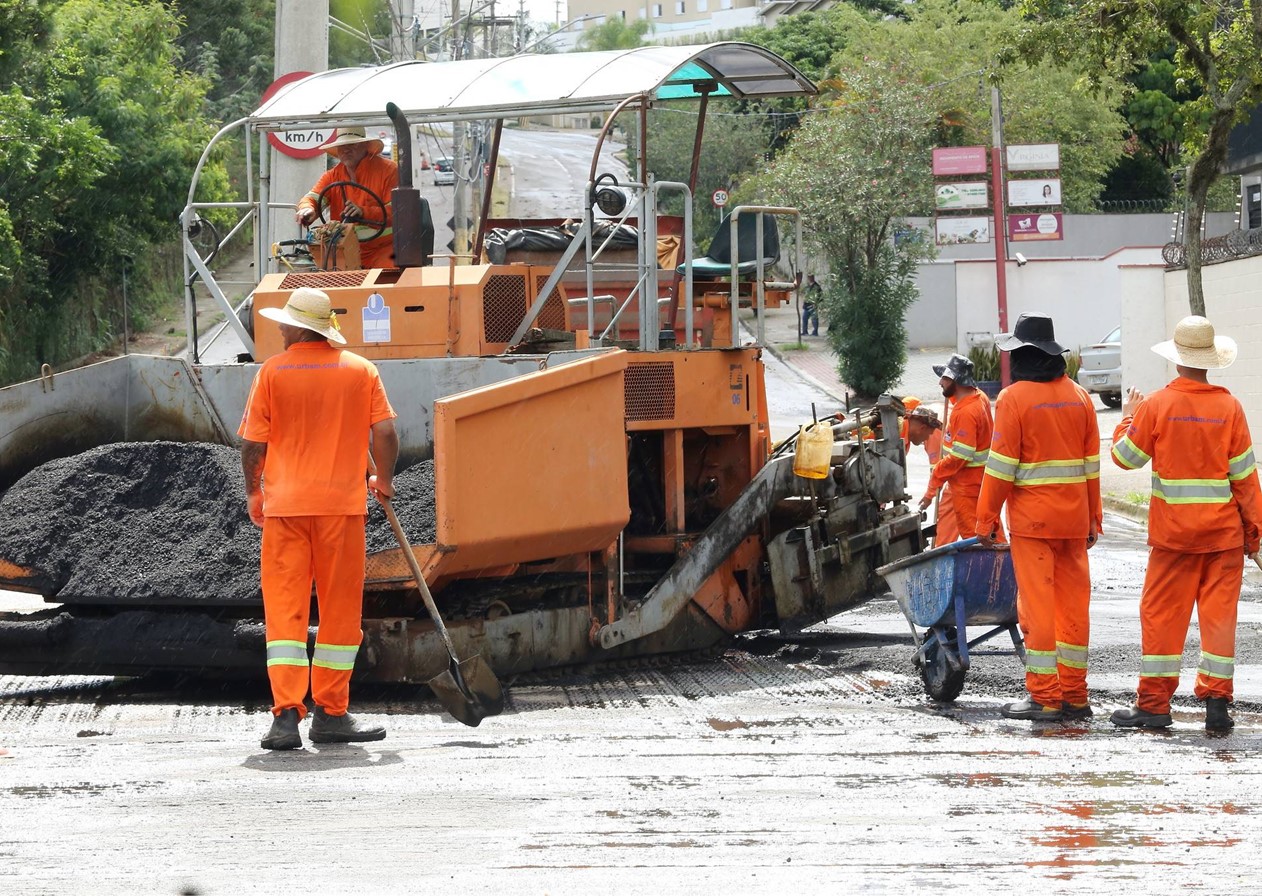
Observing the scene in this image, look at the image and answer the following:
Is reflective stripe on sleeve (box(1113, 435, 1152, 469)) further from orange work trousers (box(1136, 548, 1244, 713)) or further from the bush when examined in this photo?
the bush

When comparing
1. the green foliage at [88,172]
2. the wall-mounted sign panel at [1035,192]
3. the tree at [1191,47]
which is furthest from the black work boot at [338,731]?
the wall-mounted sign panel at [1035,192]

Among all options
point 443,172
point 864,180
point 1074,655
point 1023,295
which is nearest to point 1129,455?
point 1074,655

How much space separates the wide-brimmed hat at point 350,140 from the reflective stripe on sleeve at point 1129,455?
3902 millimetres

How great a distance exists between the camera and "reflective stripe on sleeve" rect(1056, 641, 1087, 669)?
6.29 m

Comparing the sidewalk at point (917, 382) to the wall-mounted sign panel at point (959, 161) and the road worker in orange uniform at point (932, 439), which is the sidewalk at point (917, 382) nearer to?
the wall-mounted sign panel at point (959, 161)

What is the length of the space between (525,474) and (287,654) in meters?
1.26

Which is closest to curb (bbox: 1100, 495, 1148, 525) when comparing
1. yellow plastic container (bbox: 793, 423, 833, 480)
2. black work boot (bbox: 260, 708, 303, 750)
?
yellow plastic container (bbox: 793, 423, 833, 480)

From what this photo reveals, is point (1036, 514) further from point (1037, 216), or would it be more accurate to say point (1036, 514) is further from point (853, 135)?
point (853, 135)

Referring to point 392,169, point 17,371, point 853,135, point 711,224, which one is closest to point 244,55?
point 711,224

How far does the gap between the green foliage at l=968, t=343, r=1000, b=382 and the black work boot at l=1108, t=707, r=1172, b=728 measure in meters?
22.0

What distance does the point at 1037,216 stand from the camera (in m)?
28.1

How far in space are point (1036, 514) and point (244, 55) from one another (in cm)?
3535

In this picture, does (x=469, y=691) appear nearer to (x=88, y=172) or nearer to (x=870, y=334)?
(x=88, y=172)

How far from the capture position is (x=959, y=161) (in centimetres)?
2698
